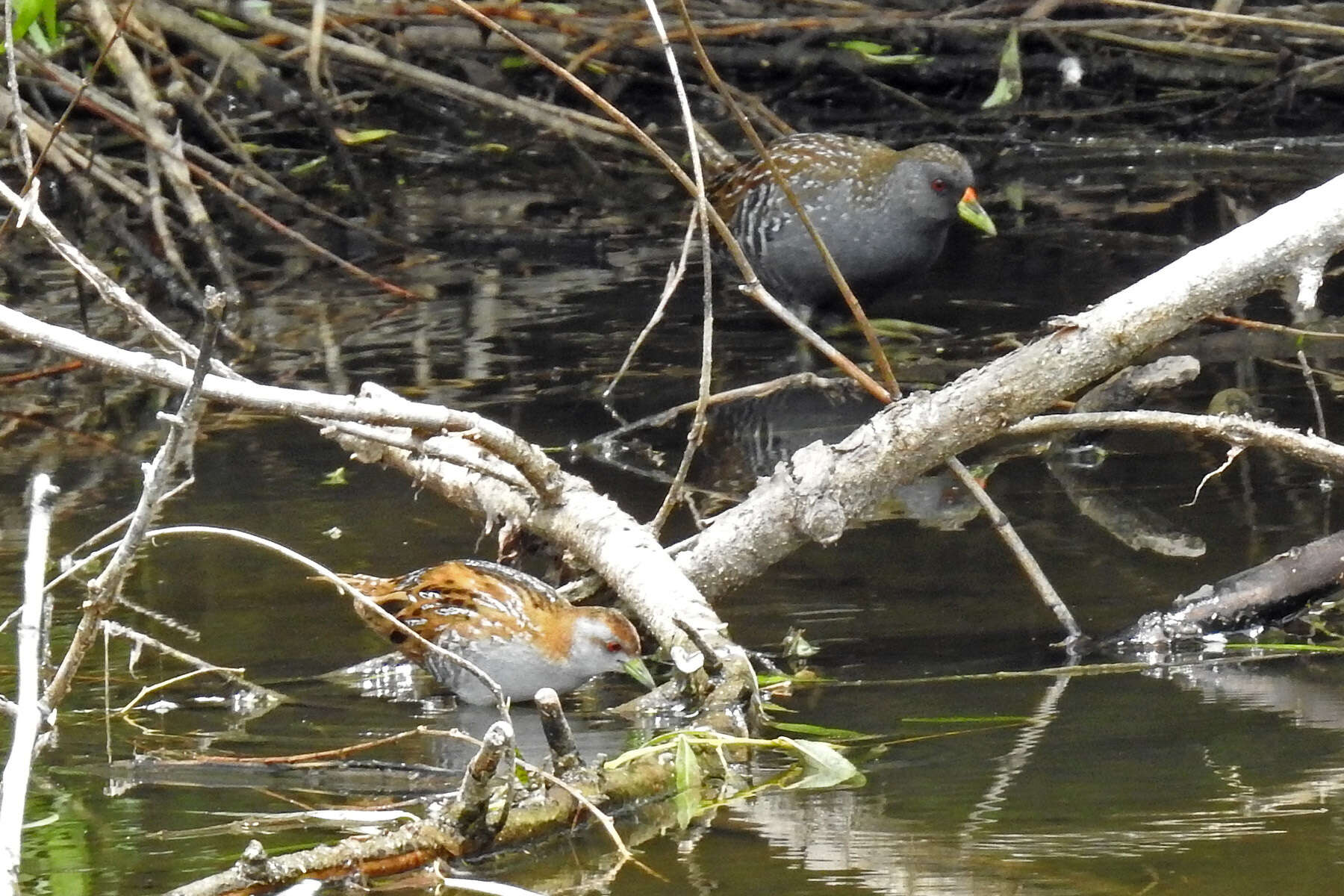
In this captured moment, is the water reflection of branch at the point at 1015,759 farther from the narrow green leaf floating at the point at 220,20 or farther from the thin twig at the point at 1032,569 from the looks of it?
the narrow green leaf floating at the point at 220,20

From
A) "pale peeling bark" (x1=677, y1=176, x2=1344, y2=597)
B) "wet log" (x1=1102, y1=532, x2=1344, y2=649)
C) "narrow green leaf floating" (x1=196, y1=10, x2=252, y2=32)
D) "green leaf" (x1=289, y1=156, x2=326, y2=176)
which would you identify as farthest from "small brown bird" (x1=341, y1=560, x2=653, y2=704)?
"green leaf" (x1=289, y1=156, x2=326, y2=176)

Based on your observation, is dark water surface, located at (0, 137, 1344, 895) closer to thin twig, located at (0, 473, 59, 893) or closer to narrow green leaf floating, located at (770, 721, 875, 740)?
narrow green leaf floating, located at (770, 721, 875, 740)

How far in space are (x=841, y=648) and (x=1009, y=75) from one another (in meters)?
6.29

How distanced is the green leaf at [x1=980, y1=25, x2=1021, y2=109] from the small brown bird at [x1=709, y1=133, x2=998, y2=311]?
7.23ft

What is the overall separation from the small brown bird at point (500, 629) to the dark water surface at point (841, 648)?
0.11 m

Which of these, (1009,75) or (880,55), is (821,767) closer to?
(1009,75)

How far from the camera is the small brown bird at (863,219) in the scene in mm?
7270

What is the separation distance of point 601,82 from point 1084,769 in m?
8.31

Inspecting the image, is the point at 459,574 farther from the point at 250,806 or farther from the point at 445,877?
the point at 445,877

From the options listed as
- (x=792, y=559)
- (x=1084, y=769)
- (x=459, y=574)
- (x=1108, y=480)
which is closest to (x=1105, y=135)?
(x=1108, y=480)

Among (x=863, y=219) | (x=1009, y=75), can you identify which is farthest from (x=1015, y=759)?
(x=1009, y=75)

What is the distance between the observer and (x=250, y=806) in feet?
10.3

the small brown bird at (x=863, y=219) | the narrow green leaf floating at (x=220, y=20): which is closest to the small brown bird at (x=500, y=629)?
the small brown bird at (x=863, y=219)

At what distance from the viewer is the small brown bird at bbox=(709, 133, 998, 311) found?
7270 mm
